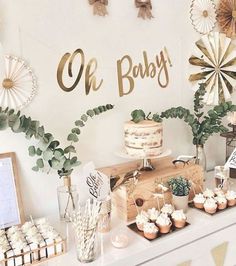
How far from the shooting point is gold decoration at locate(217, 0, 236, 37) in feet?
5.31

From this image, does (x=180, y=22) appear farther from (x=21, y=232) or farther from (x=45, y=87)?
(x=21, y=232)

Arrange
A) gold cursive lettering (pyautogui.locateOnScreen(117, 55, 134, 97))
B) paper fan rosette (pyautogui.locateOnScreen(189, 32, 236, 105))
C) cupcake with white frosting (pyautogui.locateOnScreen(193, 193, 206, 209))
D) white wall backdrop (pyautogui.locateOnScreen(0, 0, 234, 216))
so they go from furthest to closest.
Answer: paper fan rosette (pyautogui.locateOnScreen(189, 32, 236, 105)) < gold cursive lettering (pyautogui.locateOnScreen(117, 55, 134, 97)) < cupcake with white frosting (pyautogui.locateOnScreen(193, 193, 206, 209)) < white wall backdrop (pyautogui.locateOnScreen(0, 0, 234, 216))

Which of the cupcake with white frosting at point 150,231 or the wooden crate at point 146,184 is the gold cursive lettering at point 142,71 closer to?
the wooden crate at point 146,184

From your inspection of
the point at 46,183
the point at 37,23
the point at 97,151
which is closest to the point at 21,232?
the point at 46,183

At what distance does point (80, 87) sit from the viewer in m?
1.25

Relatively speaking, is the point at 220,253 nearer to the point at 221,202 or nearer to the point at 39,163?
the point at 221,202

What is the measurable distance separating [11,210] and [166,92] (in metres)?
0.88

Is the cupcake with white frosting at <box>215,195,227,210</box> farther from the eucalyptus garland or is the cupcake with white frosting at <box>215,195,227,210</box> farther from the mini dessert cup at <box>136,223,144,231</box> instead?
the eucalyptus garland

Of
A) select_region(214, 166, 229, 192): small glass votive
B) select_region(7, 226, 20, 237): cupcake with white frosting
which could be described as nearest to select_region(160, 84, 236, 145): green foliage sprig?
select_region(214, 166, 229, 192): small glass votive

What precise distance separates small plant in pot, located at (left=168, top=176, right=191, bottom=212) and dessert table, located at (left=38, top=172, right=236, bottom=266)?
0.05 metres

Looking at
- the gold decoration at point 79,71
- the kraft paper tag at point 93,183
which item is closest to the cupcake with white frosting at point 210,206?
the kraft paper tag at point 93,183

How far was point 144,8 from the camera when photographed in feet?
4.44

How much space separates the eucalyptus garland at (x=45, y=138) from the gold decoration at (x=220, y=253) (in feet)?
2.02

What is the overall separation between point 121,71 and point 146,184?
504 millimetres
